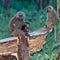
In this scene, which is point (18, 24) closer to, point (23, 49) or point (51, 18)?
point (23, 49)

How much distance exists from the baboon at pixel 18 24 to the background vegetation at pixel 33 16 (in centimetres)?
4

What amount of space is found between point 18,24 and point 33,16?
175 mm

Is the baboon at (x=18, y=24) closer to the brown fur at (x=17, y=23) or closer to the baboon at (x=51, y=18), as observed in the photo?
the brown fur at (x=17, y=23)

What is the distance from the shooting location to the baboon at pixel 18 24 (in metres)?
3.07

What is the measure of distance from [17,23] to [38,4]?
0.29 metres

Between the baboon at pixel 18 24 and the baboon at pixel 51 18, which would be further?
the baboon at pixel 51 18

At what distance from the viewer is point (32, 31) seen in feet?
10.3

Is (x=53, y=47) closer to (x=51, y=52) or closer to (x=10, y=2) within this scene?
(x=51, y=52)

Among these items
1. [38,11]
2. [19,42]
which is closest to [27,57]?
[19,42]

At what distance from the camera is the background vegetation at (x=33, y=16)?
120 inches

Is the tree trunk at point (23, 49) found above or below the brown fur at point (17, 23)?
below

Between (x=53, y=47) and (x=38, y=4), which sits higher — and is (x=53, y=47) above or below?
below

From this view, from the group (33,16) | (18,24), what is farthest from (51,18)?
(18,24)

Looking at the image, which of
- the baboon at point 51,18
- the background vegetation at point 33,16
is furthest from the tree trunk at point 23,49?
the baboon at point 51,18
